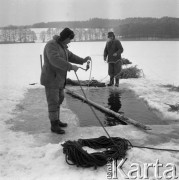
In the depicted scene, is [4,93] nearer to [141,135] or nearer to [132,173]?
[141,135]

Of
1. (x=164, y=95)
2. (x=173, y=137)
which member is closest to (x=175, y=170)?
(x=173, y=137)

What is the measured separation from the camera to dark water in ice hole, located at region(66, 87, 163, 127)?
6180 millimetres

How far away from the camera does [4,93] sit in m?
8.52

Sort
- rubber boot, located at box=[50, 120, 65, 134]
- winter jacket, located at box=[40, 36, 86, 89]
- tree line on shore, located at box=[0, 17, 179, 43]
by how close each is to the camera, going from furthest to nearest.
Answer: tree line on shore, located at box=[0, 17, 179, 43], rubber boot, located at box=[50, 120, 65, 134], winter jacket, located at box=[40, 36, 86, 89]

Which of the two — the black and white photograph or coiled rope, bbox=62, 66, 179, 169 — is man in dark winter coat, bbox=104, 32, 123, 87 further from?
coiled rope, bbox=62, 66, 179, 169

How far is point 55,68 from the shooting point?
16.3ft

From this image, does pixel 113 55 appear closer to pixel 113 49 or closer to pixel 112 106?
pixel 113 49

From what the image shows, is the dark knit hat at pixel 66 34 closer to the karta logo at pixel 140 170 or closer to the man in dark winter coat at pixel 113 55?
the karta logo at pixel 140 170

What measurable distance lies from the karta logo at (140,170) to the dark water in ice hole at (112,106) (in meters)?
2.24

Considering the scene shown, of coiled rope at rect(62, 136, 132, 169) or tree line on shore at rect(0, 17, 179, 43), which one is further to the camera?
tree line on shore at rect(0, 17, 179, 43)

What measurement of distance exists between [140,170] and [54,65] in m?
2.33

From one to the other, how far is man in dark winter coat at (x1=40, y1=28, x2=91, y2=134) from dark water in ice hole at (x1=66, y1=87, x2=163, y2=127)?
1091 mm

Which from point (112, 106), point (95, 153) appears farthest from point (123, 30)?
point (95, 153)

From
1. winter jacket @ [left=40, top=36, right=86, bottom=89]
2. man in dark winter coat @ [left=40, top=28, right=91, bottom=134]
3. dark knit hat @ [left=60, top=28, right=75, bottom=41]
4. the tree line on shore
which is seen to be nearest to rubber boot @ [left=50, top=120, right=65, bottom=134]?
man in dark winter coat @ [left=40, top=28, right=91, bottom=134]
